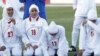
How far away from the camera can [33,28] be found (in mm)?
11867

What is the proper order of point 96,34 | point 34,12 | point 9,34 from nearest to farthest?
point 96,34, point 34,12, point 9,34

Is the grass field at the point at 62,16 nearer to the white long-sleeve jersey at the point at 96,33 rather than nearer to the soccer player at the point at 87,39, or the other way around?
the soccer player at the point at 87,39

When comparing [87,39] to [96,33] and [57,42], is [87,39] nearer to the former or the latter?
[96,33]

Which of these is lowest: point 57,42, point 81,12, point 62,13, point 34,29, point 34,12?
point 62,13

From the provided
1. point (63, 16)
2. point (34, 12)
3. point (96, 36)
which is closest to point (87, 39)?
point (96, 36)

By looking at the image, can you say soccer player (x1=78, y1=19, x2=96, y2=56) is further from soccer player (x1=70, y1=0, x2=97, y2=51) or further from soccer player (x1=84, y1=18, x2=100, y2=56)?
soccer player (x1=70, y1=0, x2=97, y2=51)

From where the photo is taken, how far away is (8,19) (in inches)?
470

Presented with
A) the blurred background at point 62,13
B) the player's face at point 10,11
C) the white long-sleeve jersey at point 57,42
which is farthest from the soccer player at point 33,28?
the blurred background at point 62,13

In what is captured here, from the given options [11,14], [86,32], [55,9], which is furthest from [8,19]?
[55,9]

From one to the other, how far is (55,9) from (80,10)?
12.4 metres

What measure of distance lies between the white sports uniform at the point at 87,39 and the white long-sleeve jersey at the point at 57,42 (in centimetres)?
37

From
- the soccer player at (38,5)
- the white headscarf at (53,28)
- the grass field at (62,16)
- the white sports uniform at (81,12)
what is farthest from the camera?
the grass field at (62,16)

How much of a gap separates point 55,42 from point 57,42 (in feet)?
0.14

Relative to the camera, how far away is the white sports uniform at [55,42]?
11688 millimetres
